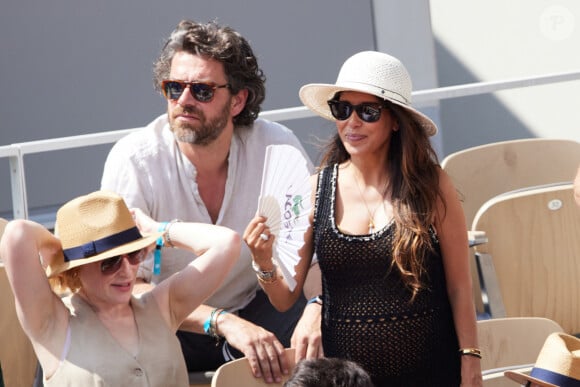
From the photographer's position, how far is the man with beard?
4.04 metres

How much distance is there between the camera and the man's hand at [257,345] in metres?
3.50

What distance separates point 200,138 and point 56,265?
934 millimetres

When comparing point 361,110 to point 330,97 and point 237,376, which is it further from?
point 237,376

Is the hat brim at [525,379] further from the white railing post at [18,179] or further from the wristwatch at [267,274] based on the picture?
the white railing post at [18,179]

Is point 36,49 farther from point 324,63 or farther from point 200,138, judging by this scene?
point 200,138

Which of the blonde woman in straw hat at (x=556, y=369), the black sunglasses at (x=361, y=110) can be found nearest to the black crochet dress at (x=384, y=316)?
the black sunglasses at (x=361, y=110)

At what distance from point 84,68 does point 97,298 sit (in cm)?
473

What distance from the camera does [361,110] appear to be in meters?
3.39

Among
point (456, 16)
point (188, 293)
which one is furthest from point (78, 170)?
point (188, 293)

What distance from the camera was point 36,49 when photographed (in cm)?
774

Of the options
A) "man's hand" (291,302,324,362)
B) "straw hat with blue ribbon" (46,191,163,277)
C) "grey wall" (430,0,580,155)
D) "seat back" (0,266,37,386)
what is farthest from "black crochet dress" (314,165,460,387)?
→ "grey wall" (430,0,580,155)

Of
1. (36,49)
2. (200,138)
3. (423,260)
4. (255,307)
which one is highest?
(36,49)

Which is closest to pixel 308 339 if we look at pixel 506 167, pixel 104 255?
pixel 104 255

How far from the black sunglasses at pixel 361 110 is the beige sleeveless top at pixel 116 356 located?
0.81 meters
